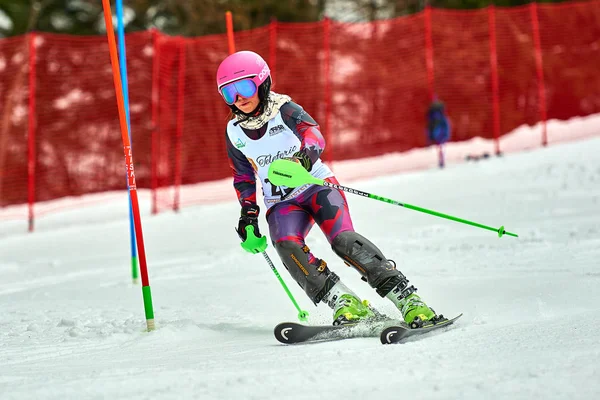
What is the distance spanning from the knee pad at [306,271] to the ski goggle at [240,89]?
828 mm

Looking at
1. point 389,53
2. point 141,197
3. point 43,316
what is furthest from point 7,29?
point 43,316

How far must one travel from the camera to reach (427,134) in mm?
13312

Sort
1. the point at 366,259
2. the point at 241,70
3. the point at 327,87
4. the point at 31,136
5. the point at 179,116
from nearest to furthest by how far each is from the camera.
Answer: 1. the point at 366,259
2. the point at 241,70
3. the point at 31,136
4. the point at 179,116
5. the point at 327,87

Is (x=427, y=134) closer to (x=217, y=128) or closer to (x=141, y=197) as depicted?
(x=217, y=128)

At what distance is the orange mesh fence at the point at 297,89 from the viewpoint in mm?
11875

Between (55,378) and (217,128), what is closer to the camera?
(55,378)

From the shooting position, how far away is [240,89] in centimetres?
452

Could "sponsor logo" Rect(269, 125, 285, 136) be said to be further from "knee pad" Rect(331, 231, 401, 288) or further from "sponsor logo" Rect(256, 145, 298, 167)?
"knee pad" Rect(331, 231, 401, 288)

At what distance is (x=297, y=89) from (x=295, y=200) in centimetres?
859

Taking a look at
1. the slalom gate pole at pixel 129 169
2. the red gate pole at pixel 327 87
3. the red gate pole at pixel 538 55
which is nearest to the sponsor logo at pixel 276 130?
the slalom gate pole at pixel 129 169

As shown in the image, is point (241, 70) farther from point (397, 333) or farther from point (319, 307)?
point (319, 307)

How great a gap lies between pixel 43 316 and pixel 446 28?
987 centimetres

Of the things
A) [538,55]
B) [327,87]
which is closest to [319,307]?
[327,87]

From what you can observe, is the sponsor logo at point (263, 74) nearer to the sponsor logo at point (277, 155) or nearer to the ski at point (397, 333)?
the sponsor logo at point (277, 155)
